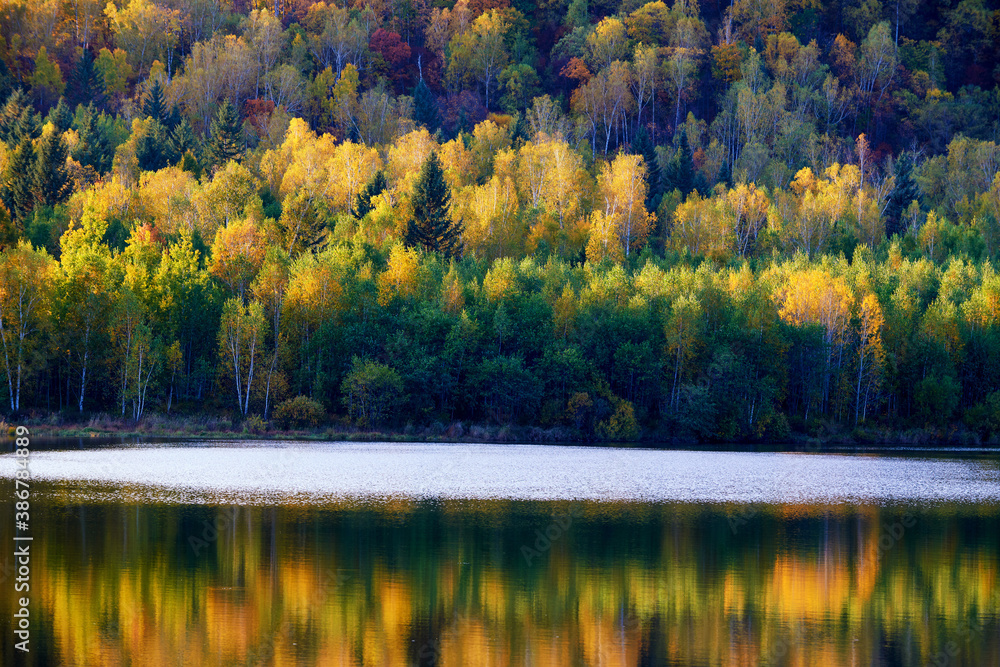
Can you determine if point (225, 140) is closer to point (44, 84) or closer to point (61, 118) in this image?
point (61, 118)

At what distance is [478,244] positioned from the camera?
319ft

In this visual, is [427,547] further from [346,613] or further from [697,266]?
[697,266]

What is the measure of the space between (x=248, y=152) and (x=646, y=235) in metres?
43.1

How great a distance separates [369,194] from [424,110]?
38.8 m

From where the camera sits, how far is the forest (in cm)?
7575

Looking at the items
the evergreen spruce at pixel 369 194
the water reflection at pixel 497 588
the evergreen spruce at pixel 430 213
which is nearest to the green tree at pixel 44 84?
the evergreen spruce at pixel 369 194

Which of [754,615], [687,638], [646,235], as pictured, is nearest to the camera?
[687,638]

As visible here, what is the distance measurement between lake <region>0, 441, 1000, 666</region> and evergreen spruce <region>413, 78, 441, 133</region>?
94499mm

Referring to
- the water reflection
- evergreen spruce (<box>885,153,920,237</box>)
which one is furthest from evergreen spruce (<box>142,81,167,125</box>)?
the water reflection

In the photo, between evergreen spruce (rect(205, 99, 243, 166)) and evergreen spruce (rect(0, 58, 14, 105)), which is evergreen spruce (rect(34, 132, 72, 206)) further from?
evergreen spruce (rect(0, 58, 14, 105))

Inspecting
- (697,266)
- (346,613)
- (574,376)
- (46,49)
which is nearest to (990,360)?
(697,266)

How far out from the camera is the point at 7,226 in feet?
273

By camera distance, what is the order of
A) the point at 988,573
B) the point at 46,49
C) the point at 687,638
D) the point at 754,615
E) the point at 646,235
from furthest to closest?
the point at 46,49, the point at 646,235, the point at 988,573, the point at 754,615, the point at 687,638

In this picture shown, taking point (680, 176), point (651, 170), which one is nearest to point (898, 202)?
point (680, 176)
